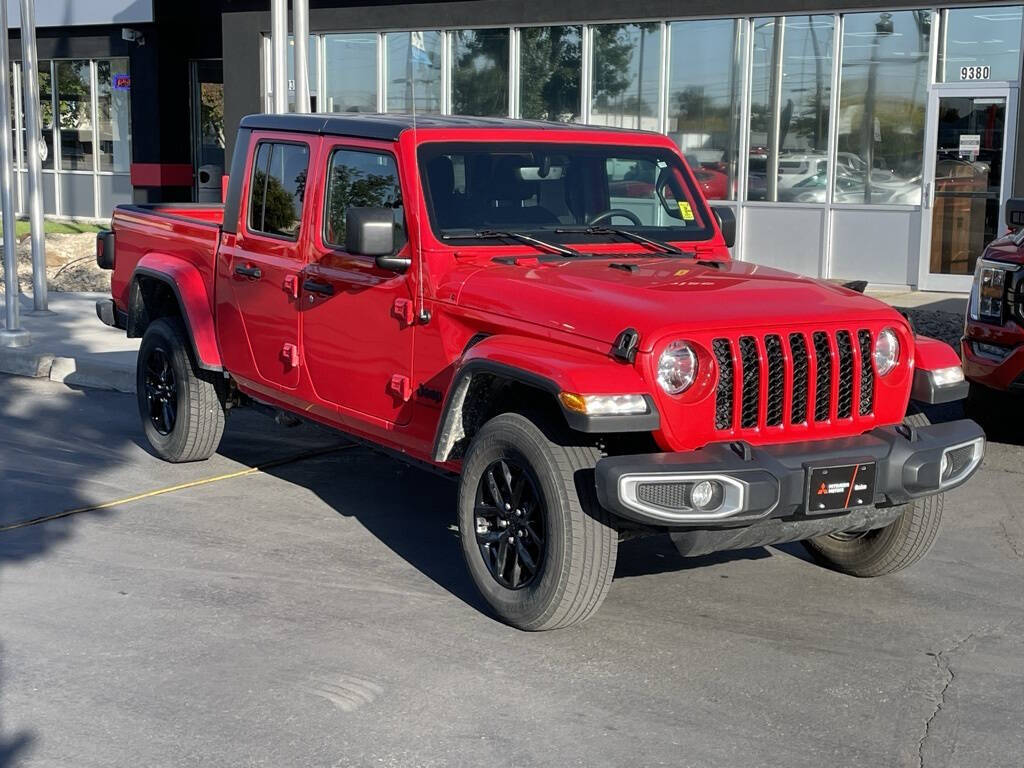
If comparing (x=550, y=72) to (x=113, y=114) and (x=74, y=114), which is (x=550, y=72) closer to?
(x=113, y=114)

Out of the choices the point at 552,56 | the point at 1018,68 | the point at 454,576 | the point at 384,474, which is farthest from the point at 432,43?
the point at 454,576

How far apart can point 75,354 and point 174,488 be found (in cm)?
424

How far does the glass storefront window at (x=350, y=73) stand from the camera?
19.7 meters

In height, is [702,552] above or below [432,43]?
below

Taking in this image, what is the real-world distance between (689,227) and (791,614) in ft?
6.60

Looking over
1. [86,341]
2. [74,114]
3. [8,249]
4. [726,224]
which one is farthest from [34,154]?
[74,114]

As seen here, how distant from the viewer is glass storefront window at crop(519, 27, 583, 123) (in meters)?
17.8

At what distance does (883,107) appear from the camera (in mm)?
15742

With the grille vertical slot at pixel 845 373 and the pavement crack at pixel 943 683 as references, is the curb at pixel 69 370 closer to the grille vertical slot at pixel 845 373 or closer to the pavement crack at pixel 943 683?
the grille vertical slot at pixel 845 373

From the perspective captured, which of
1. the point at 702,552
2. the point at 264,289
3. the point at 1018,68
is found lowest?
the point at 702,552

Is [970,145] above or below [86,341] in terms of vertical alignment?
above

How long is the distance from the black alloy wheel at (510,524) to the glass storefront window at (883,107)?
1162 cm

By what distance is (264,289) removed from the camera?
269 inches

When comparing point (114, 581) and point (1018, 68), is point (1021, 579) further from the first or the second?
point (1018, 68)
